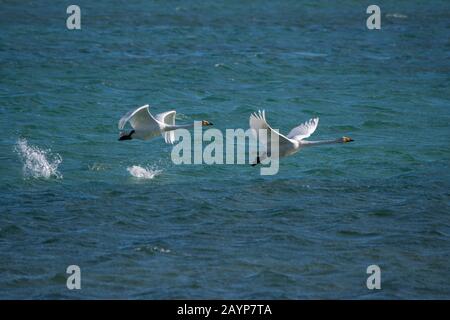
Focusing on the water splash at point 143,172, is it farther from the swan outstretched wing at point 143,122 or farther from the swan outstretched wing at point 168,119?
the swan outstretched wing at point 143,122

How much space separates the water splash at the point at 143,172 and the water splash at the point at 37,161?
1.94 m

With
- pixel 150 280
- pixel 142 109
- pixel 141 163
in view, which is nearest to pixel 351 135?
pixel 141 163

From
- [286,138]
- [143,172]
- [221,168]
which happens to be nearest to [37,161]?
[143,172]

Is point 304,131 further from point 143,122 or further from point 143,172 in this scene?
point 143,172

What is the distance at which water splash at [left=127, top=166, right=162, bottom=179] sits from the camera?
27109 millimetres

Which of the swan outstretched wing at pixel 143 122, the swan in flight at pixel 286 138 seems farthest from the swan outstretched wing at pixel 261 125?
the swan outstretched wing at pixel 143 122

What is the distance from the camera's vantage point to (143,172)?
27406mm

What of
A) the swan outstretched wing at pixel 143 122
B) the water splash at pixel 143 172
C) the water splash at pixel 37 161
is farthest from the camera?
the water splash at pixel 143 172

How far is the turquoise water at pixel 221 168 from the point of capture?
804 inches

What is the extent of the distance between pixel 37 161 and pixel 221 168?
5181 millimetres

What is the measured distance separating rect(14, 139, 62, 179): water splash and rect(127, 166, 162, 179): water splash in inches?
76.3

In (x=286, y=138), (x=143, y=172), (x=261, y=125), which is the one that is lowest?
(x=143, y=172)
